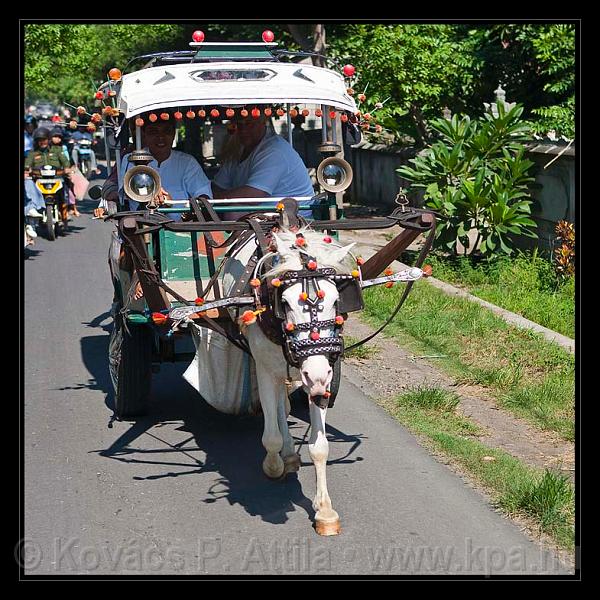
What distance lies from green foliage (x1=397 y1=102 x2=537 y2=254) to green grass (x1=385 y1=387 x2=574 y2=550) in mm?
4732

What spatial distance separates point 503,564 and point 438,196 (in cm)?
795

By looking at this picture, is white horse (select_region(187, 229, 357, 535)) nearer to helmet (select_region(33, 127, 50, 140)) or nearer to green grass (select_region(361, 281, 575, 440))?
green grass (select_region(361, 281, 575, 440))

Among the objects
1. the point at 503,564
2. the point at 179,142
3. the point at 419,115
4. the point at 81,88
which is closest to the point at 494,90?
the point at 419,115

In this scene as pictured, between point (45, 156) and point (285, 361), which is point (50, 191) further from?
point (285, 361)

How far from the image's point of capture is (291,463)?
6199 millimetres

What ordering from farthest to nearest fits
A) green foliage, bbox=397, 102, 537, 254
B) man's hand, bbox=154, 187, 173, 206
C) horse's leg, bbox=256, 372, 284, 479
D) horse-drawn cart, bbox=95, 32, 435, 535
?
green foliage, bbox=397, 102, 537, 254 < man's hand, bbox=154, 187, 173, 206 < horse's leg, bbox=256, 372, 284, 479 < horse-drawn cart, bbox=95, 32, 435, 535

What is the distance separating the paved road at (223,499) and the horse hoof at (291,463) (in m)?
0.08

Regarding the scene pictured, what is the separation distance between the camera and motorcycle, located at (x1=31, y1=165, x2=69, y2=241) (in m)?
17.3

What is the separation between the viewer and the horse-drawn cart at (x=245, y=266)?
202 inches

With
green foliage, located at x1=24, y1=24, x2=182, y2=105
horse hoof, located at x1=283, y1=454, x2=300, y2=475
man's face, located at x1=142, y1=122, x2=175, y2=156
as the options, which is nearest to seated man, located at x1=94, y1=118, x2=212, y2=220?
man's face, located at x1=142, y1=122, x2=175, y2=156

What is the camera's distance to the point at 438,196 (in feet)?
40.9

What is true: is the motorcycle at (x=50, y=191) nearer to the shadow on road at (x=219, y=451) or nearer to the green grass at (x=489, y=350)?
the green grass at (x=489, y=350)

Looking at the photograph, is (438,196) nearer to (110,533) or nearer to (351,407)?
(351,407)

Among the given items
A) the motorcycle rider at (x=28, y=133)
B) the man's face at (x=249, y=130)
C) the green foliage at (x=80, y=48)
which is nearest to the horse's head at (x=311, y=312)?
the man's face at (x=249, y=130)
